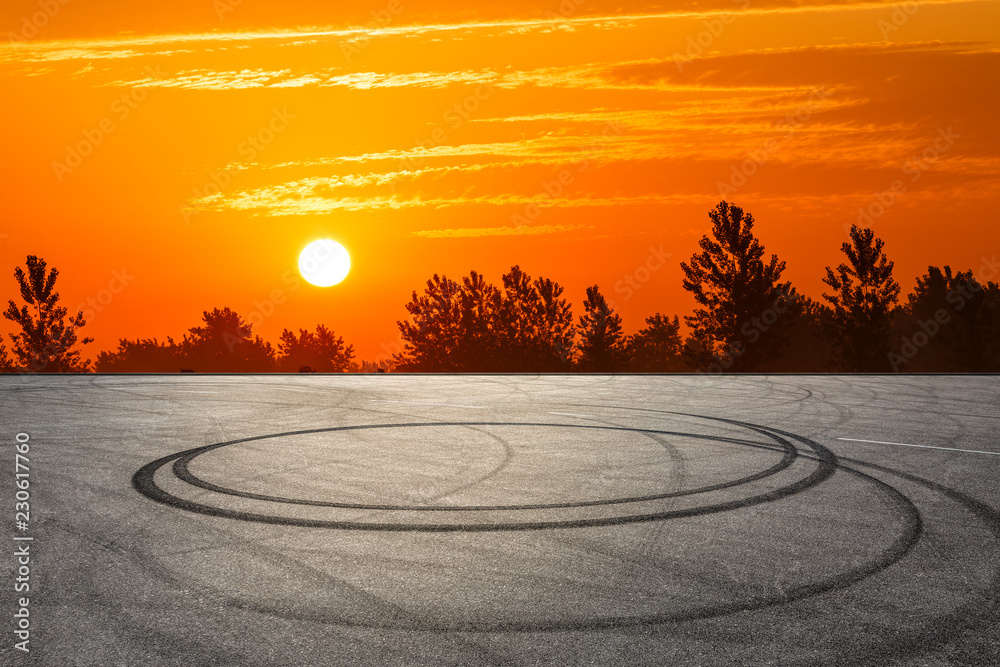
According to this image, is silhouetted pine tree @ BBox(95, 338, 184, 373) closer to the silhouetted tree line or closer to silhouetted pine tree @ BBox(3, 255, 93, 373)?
the silhouetted tree line

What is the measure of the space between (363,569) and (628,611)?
2.01 meters

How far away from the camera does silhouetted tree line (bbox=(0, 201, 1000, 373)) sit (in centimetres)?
5897

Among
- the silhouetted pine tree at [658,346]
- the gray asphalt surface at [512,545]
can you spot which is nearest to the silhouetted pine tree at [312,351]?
the silhouetted pine tree at [658,346]

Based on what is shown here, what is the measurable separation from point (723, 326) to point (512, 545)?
5723 cm

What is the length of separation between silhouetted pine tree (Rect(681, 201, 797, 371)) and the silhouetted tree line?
3.1 inches

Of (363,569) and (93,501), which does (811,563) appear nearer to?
(363,569)

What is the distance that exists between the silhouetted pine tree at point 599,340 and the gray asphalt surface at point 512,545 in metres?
62.9

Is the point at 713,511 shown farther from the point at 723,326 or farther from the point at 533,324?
the point at 533,324

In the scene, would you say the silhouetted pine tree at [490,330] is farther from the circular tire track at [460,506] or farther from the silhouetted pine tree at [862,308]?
the circular tire track at [460,506]

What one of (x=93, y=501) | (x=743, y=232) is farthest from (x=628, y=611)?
(x=743, y=232)

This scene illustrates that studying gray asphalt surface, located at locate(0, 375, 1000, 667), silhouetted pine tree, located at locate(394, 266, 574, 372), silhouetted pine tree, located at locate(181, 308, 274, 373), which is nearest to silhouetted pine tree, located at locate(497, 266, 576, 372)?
silhouetted pine tree, located at locate(394, 266, 574, 372)

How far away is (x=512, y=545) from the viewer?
6449mm

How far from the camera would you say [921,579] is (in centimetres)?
555

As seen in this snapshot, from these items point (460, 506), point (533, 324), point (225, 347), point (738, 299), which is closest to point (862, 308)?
point (738, 299)
